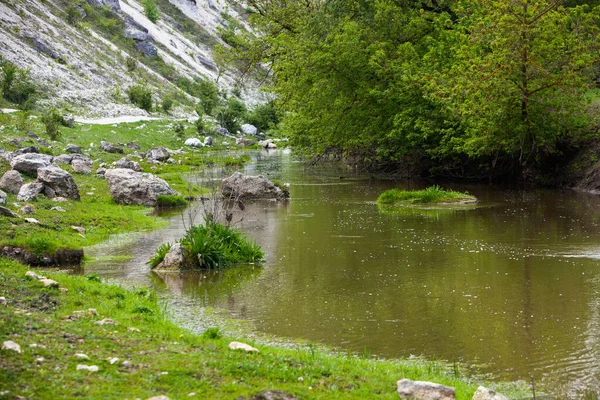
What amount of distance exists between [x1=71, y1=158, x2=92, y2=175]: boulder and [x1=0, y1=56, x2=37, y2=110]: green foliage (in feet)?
69.0

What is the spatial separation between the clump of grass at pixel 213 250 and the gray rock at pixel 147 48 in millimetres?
84637

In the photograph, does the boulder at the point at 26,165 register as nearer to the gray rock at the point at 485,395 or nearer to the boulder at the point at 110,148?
the boulder at the point at 110,148

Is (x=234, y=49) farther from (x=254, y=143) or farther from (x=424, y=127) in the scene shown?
(x=254, y=143)

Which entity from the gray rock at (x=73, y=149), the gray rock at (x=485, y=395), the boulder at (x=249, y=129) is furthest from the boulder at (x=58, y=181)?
the boulder at (x=249, y=129)

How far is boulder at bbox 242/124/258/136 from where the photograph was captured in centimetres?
7479

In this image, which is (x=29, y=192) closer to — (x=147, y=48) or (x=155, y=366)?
(x=155, y=366)

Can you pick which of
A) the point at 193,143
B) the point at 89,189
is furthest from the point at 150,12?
the point at 89,189

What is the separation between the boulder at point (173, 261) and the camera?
14938mm

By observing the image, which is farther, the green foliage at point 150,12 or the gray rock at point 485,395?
the green foliage at point 150,12

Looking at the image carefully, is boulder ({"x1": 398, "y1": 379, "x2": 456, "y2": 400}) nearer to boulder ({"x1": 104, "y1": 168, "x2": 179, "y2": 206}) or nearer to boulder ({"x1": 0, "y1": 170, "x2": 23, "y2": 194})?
boulder ({"x1": 0, "y1": 170, "x2": 23, "y2": 194})

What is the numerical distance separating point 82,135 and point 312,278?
112 ft

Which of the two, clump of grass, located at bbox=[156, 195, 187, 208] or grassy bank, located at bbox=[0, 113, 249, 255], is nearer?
grassy bank, located at bbox=[0, 113, 249, 255]

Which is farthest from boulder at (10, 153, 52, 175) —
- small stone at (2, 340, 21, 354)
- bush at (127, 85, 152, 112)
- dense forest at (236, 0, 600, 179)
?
bush at (127, 85, 152, 112)

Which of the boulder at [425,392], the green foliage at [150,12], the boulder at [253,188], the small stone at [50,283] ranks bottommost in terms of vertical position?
the boulder at [425,392]
